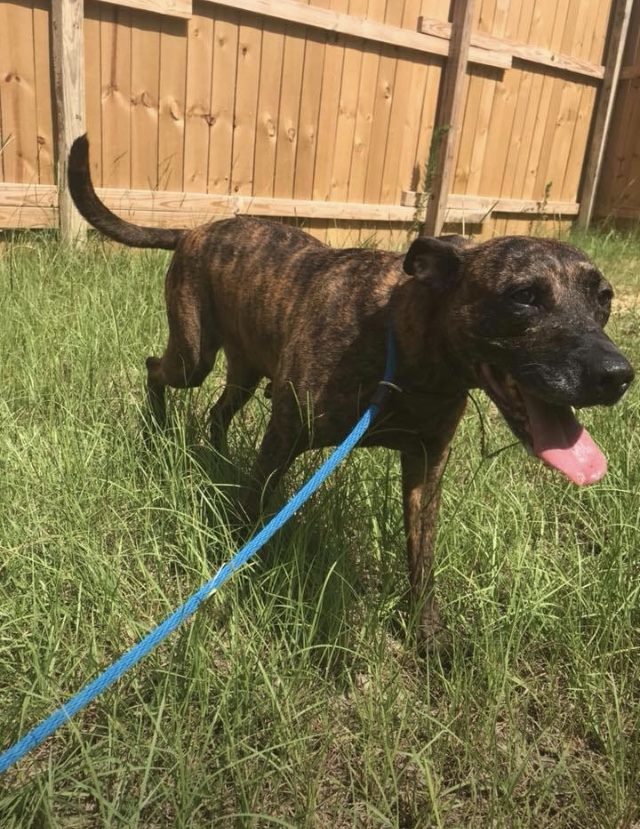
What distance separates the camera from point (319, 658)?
2090mm

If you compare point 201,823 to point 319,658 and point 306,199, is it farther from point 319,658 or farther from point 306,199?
point 306,199

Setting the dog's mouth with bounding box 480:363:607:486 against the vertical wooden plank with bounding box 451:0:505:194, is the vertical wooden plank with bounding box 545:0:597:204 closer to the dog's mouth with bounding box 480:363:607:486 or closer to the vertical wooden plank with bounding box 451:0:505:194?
the vertical wooden plank with bounding box 451:0:505:194

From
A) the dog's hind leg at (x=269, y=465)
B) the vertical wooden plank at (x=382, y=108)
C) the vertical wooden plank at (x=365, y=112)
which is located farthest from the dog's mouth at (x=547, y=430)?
the vertical wooden plank at (x=382, y=108)

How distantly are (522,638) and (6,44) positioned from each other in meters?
4.99

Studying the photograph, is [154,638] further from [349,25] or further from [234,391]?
[349,25]

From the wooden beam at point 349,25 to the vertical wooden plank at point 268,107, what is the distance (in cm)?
14

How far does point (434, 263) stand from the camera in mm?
2119

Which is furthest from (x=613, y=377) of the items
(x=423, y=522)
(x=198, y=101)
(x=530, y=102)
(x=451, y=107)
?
(x=530, y=102)

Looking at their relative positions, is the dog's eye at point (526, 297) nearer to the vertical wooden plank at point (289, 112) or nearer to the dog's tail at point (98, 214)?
the dog's tail at point (98, 214)

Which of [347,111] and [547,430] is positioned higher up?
[347,111]

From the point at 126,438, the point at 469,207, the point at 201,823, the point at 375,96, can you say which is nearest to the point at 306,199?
the point at 375,96

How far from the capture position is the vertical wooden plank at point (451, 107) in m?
6.93

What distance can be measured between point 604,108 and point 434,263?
8.38 m

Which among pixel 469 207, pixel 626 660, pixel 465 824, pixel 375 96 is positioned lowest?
pixel 465 824
